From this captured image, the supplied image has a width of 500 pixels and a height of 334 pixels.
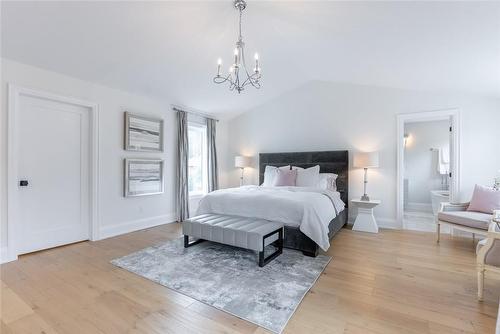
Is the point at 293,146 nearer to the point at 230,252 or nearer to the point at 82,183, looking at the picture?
the point at 230,252

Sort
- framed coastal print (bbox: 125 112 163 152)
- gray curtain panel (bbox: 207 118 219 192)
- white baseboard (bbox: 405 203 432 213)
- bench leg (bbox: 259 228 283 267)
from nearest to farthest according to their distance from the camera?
bench leg (bbox: 259 228 283 267) → framed coastal print (bbox: 125 112 163 152) → gray curtain panel (bbox: 207 118 219 192) → white baseboard (bbox: 405 203 432 213)

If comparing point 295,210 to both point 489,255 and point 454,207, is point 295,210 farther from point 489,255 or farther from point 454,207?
point 454,207

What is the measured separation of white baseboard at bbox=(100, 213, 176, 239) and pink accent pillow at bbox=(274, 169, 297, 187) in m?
2.27

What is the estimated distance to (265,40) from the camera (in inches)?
129

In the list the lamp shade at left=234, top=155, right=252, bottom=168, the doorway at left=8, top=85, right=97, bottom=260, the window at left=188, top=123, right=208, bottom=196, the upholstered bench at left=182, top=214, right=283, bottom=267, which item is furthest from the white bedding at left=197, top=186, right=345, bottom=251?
the lamp shade at left=234, top=155, right=252, bottom=168

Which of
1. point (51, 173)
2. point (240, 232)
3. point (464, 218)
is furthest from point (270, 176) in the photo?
point (51, 173)

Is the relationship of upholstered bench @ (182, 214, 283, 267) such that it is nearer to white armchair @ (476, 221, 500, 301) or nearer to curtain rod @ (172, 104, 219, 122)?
white armchair @ (476, 221, 500, 301)

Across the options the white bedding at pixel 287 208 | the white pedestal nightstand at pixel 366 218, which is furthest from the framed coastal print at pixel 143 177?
the white pedestal nightstand at pixel 366 218

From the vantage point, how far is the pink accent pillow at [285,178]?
450cm

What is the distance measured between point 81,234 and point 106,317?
2286mm

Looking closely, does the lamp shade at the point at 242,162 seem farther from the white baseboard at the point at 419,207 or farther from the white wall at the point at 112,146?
the white baseboard at the point at 419,207

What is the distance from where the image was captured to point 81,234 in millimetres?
3525

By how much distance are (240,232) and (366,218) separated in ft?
8.68

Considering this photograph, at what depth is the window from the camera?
18.2 ft
